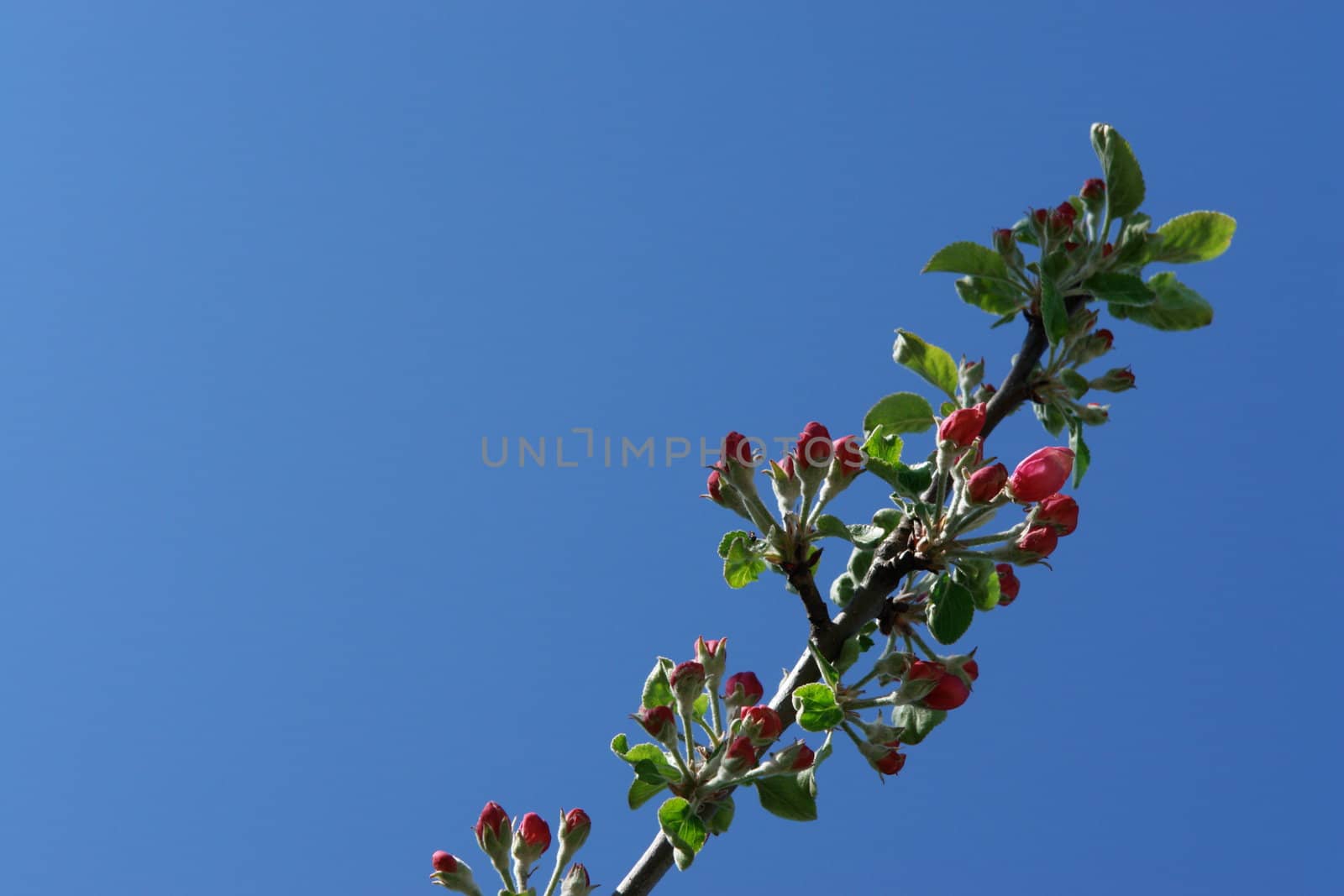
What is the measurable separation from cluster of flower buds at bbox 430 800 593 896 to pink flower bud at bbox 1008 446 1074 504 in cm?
120

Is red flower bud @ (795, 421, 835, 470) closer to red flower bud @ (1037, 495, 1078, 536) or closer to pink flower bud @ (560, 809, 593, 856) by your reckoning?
red flower bud @ (1037, 495, 1078, 536)

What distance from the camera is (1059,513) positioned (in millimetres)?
2250

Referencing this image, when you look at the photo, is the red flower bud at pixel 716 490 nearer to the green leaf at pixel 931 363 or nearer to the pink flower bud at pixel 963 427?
the pink flower bud at pixel 963 427

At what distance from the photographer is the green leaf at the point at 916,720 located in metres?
2.28

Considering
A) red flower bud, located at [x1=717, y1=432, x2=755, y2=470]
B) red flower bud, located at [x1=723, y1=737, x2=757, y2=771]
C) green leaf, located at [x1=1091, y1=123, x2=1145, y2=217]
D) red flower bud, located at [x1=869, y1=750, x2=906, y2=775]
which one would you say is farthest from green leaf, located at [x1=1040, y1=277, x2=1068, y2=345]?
red flower bud, located at [x1=723, y1=737, x2=757, y2=771]

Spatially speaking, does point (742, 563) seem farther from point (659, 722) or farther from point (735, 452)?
point (659, 722)

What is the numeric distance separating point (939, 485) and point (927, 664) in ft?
1.21

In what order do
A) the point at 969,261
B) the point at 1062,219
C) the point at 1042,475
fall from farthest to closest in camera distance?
the point at 969,261, the point at 1062,219, the point at 1042,475

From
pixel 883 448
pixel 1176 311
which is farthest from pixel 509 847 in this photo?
pixel 1176 311

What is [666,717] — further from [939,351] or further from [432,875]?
[939,351]

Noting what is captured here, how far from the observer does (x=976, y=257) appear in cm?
262

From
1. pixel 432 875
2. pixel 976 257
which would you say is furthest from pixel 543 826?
pixel 976 257

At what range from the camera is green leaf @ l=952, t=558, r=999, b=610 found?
221 cm

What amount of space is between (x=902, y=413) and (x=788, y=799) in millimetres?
1008
